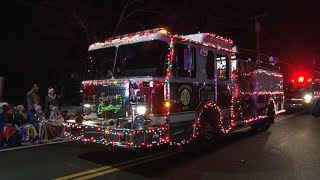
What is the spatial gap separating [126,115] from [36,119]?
5259 millimetres

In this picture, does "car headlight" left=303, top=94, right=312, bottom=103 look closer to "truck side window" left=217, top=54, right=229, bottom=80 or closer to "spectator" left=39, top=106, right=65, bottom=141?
"truck side window" left=217, top=54, right=229, bottom=80

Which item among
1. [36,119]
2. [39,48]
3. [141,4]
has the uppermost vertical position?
[141,4]

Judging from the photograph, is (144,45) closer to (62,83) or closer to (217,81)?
(217,81)

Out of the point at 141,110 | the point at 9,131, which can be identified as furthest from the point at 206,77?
the point at 9,131

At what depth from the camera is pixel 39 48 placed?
24.8 m

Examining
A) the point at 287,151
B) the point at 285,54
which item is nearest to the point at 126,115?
the point at 287,151

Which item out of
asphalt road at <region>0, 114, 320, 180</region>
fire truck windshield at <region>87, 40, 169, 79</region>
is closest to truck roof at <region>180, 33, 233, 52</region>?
fire truck windshield at <region>87, 40, 169, 79</region>

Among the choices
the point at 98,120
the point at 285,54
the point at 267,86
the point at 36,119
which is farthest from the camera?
the point at 285,54

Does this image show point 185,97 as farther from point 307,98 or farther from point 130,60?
point 307,98

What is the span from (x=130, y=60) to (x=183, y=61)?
1.22 metres

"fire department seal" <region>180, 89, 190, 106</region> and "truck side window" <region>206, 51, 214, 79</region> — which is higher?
"truck side window" <region>206, 51, 214, 79</region>

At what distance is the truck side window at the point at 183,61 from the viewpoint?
8.85m

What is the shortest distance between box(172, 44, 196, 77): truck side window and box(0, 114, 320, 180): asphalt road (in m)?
2.03

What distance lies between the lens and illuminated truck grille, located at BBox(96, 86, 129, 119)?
874cm
